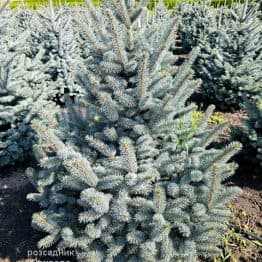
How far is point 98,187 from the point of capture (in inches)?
110

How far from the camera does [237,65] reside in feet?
20.6

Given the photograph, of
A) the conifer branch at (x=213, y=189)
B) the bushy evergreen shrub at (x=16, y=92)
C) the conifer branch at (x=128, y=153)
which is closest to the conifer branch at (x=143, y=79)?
the conifer branch at (x=128, y=153)

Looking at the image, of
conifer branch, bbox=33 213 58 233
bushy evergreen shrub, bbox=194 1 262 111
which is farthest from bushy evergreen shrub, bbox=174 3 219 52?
conifer branch, bbox=33 213 58 233

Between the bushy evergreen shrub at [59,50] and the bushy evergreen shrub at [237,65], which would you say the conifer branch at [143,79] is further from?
the bushy evergreen shrub at [59,50]

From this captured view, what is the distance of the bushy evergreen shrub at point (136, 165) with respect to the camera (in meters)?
2.73

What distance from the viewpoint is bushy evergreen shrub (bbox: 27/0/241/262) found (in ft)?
8.95

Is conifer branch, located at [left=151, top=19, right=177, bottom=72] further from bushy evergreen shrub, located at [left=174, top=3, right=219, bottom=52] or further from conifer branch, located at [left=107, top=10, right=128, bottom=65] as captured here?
bushy evergreen shrub, located at [left=174, top=3, right=219, bottom=52]

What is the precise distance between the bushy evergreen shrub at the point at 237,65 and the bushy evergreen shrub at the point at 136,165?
3.43m

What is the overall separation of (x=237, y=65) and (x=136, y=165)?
4.35 meters

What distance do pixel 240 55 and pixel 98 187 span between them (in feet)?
15.2

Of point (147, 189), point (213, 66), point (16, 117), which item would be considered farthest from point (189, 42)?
point (147, 189)

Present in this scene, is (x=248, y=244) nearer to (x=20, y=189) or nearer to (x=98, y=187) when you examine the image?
(x=98, y=187)

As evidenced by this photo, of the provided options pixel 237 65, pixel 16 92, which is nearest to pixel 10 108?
pixel 16 92

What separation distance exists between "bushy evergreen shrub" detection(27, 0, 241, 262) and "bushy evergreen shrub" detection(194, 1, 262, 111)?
11.3ft
